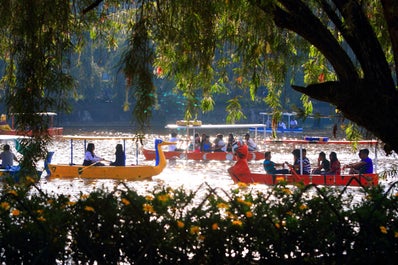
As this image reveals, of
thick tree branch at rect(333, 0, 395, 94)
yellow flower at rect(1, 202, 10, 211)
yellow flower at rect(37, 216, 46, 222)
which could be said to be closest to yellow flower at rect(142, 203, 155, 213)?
yellow flower at rect(37, 216, 46, 222)

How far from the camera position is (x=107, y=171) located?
74.3ft

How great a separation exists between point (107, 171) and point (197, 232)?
17.3 m

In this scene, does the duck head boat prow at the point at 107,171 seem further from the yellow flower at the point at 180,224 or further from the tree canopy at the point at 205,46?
the yellow flower at the point at 180,224

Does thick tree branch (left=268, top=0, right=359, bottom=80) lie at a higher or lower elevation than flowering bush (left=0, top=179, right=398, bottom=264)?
higher

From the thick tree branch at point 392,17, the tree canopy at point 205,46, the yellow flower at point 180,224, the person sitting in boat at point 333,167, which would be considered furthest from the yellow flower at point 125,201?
the person sitting in boat at point 333,167

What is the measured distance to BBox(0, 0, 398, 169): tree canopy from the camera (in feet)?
22.3

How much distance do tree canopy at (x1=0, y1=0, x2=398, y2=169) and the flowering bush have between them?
1273 mm

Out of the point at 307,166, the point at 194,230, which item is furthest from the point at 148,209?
the point at 307,166

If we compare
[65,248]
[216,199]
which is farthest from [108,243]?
[216,199]

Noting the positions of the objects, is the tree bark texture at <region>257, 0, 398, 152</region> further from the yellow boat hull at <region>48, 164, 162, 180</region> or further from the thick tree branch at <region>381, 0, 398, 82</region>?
the yellow boat hull at <region>48, 164, 162, 180</region>

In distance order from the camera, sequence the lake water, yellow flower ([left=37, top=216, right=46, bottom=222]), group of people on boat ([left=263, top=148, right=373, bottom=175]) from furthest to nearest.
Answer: the lake water
group of people on boat ([left=263, top=148, right=373, bottom=175])
yellow flower ([left=37, top=216, right=46, bottom=222])

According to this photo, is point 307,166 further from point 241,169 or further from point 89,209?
point 89,209

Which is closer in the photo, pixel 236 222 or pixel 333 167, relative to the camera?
pixel 236 222

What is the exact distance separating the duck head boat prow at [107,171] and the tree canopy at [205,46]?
14.0m
